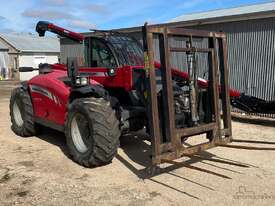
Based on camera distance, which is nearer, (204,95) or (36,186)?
(36,186)

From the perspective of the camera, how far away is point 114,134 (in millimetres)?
6617

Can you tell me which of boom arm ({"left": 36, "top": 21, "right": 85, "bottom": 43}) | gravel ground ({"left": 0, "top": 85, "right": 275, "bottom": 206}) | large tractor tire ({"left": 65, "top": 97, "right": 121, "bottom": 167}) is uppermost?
boom arm ({"left": 36, "top": 21, "right": 85, "bottom": 43})

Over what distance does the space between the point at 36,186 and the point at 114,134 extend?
134 cm

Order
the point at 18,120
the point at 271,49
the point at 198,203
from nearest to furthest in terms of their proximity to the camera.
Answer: the point at 198,203, the point at 18,120, the point at 271,49

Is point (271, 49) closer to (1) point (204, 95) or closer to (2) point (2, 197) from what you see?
(1) point (204, 95)

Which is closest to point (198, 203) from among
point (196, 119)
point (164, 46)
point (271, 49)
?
point (196, 119)

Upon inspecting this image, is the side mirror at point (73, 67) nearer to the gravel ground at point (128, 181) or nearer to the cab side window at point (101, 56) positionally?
the cab side window at point (101, 56)

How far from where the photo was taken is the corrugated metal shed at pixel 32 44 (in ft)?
146

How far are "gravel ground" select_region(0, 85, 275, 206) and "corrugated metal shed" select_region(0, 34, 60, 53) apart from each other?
124 ft

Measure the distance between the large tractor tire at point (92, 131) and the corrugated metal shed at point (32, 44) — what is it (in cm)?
3810

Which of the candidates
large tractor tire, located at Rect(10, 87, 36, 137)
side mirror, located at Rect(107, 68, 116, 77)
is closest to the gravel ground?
large tractor tire, located at Rect(10, 87, 36, 137)

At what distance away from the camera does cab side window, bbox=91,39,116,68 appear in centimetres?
805

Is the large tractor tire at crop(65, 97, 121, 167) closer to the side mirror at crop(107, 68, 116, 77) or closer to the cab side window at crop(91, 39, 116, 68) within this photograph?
the side mirror at crop(107, 68, 116, 77)

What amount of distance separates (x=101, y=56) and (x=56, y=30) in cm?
193
